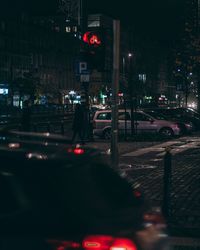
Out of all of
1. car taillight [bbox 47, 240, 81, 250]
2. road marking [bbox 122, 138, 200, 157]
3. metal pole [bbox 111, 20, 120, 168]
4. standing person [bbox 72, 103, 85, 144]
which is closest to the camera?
car taillight [bbox 47, 240, 81, 250]

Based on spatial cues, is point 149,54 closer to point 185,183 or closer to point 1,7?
point 1,7

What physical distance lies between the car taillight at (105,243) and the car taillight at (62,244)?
5 centimetres

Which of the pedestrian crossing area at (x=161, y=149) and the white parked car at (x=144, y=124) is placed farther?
the white parked car at (x=144, y=124)

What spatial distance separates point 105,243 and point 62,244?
0.86 feet

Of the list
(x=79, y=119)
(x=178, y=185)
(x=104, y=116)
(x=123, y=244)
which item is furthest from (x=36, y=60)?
(x=123, y=244)

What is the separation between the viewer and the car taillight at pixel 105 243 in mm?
3848

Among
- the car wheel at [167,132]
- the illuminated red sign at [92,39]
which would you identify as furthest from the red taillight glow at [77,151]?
the car wheel at [167,132]

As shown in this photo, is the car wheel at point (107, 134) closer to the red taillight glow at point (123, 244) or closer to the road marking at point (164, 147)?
the road marking at point (164, 147)

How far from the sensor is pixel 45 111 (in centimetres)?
6856

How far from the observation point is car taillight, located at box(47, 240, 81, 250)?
3.83m

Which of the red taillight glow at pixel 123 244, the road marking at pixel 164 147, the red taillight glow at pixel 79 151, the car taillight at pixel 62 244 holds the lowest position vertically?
the road marking at pixel 164 147

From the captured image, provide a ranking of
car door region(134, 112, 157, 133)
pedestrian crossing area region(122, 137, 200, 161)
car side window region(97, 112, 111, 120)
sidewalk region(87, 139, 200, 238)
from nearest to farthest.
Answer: sidewalk region(87, 139, 200, 238), pedestrian crossing area region(122, 137, 200, 161), car side window region(97, 112, 111, 120), car door region(134, 112, 157, 133)

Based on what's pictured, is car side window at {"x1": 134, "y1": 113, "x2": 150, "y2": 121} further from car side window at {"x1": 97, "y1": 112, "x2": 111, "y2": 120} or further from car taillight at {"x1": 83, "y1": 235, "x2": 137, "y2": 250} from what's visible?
car taillight at {"x1": 83, "y1": 235, "x2": 137, "y2": 250}

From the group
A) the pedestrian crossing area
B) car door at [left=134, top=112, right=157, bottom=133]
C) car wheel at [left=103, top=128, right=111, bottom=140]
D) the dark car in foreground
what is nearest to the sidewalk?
the pedestrian crossing area
